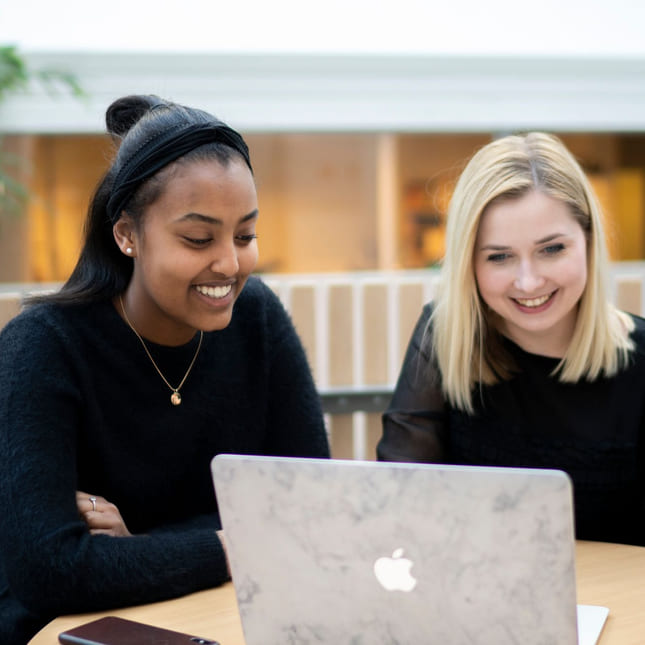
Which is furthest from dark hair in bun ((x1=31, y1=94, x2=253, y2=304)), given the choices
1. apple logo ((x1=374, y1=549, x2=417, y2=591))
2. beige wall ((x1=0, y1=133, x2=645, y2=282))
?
beige wall ((x1=0, y1=133, x2=645, y2=282))

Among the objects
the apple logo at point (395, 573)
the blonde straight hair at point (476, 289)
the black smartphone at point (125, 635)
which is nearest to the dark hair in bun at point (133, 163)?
the blonde straight hair at point (476, 289)

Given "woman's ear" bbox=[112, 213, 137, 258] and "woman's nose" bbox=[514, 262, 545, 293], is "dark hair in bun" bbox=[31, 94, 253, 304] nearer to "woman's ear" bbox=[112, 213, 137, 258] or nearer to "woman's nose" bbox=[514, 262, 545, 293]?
"woman's ear" bbox=[112, 213, 137, 258]

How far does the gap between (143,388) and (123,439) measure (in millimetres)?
104

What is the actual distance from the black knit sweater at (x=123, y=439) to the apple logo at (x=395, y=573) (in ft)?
1.63

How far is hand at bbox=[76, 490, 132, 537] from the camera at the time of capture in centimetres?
153

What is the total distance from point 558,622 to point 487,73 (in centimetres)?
410

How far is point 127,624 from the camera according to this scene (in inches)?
49.2

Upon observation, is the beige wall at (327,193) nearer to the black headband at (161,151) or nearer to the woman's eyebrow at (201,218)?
the black headband at (161,151)

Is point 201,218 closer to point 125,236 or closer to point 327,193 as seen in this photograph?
point 125,236

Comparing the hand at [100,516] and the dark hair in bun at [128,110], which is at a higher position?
the dark hair in bun at [128,110]

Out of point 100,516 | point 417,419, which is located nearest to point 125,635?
point 100,516

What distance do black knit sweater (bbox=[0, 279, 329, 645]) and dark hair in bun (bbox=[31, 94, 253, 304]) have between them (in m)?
0.08

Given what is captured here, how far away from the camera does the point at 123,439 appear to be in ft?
5.49

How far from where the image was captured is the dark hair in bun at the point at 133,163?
1545 millimetres
